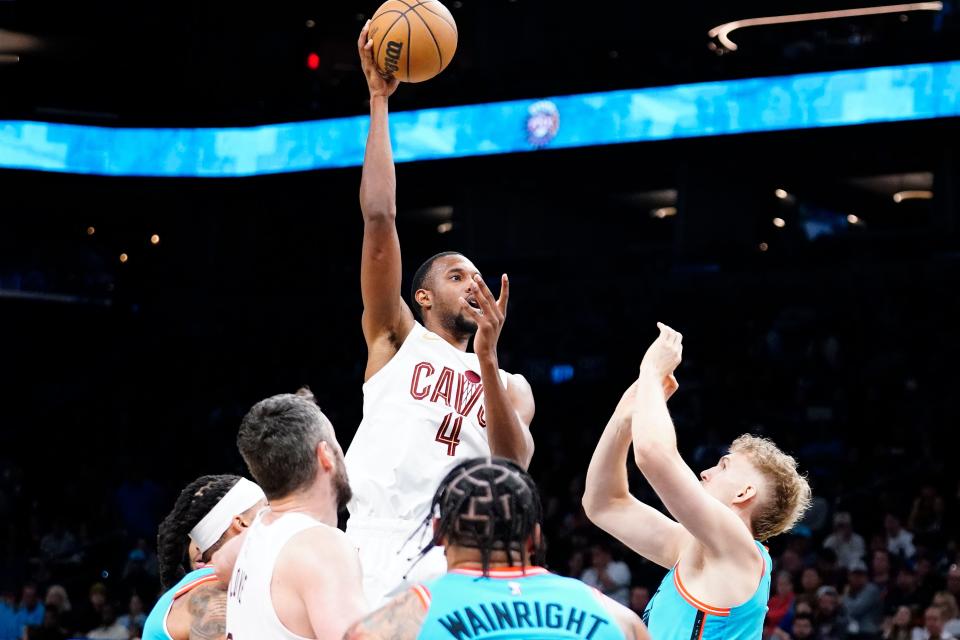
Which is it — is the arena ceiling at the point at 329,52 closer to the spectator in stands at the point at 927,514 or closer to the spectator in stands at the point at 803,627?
the spectator in stands at the point at 927,514

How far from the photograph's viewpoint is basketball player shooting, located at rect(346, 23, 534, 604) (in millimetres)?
4320

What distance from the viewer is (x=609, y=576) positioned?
37.2 feet

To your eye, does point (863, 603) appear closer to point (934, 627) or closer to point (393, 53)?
point (934, 627)

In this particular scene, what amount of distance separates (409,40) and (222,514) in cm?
181

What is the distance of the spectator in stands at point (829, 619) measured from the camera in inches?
382

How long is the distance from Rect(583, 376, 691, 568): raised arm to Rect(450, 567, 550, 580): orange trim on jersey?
4.93ft

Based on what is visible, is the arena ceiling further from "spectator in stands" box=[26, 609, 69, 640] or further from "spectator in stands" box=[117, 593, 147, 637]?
"spectator in stands" box=[26, 609, 69, 640]

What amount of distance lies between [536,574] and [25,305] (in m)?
18.6

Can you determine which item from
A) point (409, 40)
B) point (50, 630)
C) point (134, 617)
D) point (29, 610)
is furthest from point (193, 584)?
point (29, 610)

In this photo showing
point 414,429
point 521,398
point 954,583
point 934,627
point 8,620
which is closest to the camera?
point 414,429

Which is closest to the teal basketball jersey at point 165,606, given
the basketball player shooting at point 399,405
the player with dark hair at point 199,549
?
the player with dark hair at point 199,549

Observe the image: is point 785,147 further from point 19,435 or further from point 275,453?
point 275,453

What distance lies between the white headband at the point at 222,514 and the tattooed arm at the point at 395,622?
1.43 metres

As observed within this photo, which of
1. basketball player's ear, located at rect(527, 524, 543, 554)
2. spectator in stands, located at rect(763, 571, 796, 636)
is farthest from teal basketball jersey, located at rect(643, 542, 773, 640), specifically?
spectator in stands, located at rect(763, 571, 796, 636)
